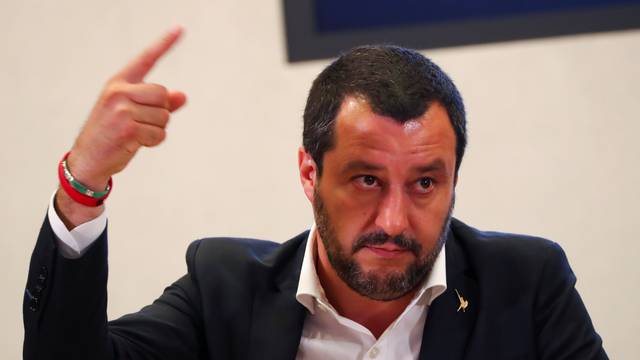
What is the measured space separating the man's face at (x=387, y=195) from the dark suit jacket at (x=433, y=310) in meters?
0.17

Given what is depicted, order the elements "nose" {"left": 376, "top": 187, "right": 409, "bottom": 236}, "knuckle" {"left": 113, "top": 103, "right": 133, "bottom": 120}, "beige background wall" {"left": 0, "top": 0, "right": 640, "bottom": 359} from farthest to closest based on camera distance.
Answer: "beige background wall" {"left": 0, "top": 0, "right": 640, "bottom": 359}
"nose" {"left": 376, "top": 187, "right": 409, "bottom": 236}
"knuckle" {"left": 113, "top": 103, "right": 133, "bottom": 120}

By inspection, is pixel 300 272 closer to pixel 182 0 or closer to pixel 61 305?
pixel 61 305

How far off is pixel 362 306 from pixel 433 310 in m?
0.17

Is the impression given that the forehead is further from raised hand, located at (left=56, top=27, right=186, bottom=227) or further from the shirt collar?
raised hand, located at (left=56, top=27, right=186, bottom=227)

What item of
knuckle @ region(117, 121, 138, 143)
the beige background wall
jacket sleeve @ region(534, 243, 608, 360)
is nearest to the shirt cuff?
knuckle @ region(117, 121, 138, 143)

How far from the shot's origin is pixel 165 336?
6.06ft

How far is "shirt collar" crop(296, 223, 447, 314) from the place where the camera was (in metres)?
1.82

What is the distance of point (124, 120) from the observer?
143 centimetres

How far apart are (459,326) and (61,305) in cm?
84

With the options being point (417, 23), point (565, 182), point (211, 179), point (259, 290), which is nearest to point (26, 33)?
point (211, 179)

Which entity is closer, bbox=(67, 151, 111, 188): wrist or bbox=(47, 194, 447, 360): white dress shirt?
bbox=(67, 151, 111, 188): wrist

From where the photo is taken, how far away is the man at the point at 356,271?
1562mm

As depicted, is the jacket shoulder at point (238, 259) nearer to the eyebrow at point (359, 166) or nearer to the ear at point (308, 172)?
the ear at point (308, 172)

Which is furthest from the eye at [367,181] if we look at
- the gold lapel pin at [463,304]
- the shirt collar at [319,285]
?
the gold lapel pin at [463,304]
